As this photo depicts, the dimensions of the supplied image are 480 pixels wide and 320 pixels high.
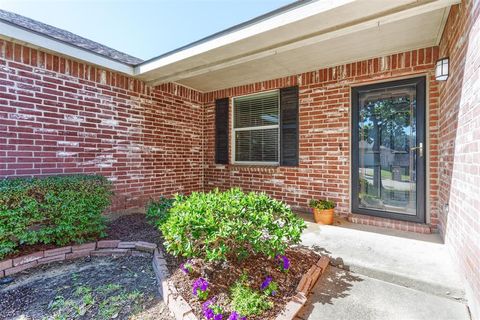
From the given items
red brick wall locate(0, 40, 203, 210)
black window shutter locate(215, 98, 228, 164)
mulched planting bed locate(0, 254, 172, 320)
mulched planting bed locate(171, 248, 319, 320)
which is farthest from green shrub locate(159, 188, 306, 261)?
black window shutter locate(215, 98, 228, 164)

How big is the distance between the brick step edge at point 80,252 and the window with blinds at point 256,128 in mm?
2712

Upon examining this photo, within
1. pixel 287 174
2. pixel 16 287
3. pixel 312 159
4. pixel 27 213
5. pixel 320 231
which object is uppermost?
pixel 312 159

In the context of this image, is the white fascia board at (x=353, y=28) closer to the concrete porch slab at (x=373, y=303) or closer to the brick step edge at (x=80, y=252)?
the concrete porch slab at (x=373, y=303)

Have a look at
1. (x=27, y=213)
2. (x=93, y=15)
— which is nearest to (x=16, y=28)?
(x=93, y=15)

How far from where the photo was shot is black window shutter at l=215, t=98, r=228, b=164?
16.6 ft

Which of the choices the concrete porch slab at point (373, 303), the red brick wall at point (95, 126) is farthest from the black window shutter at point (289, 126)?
the concrete porch slab at point (373, 303)

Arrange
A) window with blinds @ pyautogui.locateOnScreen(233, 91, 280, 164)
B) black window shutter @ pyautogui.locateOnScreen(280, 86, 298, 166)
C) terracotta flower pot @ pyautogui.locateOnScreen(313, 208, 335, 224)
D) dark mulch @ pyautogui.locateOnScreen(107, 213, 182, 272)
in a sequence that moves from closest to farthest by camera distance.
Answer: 1. dark mulch @ pyautogui.locateOnScreen(107, 213, 182, 272)
2. terracotta flower pot @ pyautogui.locateOnScreen(313, 208, 335, 224)
3. black window shutter @ pyautogui.locateOnScreen(280, 86, 298, 166)
4. window with blinds @ pyautogui.locateOnScreen(233, 91, 280, 164)

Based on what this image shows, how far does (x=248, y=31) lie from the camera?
8.78 feet

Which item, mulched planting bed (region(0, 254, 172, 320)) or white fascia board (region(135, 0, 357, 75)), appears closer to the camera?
mulched planting bed (region(0, 254, 172, 320))

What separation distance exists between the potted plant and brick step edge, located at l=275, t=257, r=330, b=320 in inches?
45.2

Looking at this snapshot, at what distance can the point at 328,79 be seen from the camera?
3789 mm

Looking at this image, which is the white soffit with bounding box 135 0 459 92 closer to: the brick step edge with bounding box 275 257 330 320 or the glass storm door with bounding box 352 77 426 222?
the glass storm door with bounding box 352 77 426 222

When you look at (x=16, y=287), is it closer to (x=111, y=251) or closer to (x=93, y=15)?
(x=111, y=251)

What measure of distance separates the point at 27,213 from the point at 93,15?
3469 millimetres
